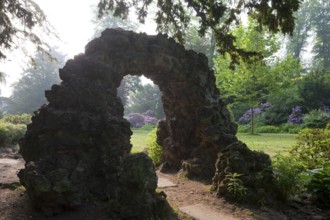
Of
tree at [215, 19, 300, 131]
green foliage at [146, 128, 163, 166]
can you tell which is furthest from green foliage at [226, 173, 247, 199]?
tree at [215, 19, 300, 131]

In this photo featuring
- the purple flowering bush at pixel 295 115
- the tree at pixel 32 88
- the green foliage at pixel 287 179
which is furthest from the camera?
the tree at pixel 32 88

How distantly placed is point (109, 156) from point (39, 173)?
1.13 m

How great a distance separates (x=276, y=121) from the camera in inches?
947

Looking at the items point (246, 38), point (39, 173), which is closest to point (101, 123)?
point (39, 173)

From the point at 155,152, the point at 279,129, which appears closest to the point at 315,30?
the point at 279,129

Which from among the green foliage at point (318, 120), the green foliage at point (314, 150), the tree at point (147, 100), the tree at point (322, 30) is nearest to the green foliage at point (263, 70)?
the green foliage at point (318, 120)

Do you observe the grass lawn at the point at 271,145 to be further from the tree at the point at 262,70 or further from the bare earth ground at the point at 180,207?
the tree at the point at 262,70

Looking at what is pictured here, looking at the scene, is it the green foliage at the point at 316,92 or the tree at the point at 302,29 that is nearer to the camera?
the green foliage at the point at 316,92

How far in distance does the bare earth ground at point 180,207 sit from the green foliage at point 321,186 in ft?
0.80

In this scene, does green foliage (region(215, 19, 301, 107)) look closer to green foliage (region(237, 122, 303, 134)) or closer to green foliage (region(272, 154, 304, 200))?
green foliage (region(237, 122, 303, 134))

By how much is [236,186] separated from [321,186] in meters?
1.61

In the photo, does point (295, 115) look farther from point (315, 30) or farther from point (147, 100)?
point (315, 30)

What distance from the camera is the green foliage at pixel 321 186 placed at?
514cm

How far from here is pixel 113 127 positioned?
492 cm
